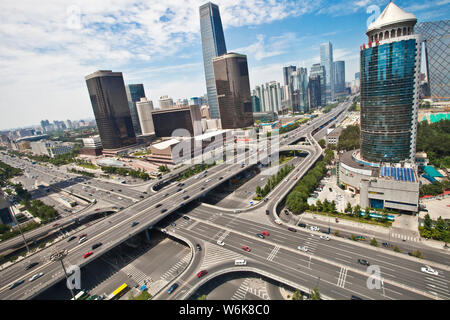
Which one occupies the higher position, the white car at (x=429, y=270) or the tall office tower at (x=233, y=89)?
the tall office tower at (x=233, y=89)

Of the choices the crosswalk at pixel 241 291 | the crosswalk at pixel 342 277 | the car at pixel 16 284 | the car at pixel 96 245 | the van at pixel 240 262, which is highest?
Result: the car at pixel 96 245

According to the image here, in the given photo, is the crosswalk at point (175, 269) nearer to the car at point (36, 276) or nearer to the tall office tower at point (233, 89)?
the car at point (36, 276)

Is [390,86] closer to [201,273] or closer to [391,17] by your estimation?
[391,17]

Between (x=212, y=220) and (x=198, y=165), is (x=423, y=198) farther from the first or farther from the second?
(x=198, y=165)

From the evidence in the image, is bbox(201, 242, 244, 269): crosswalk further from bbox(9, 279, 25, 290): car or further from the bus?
bbox(9, 279, 25, 290): car

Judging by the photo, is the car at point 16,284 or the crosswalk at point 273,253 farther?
the crosswalk at point 273,253

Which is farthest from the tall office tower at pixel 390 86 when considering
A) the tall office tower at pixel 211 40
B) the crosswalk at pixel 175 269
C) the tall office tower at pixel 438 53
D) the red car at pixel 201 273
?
the tall office tower at pixel 211 40

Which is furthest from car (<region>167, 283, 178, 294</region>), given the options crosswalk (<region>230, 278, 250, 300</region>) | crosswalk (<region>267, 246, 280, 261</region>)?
crosswalk (<region>267, 246, 280, 261</region>)

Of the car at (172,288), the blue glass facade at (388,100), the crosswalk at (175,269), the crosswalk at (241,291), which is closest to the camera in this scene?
the car at (172,288)

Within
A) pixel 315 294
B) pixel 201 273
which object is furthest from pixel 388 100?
pixel 201 273
